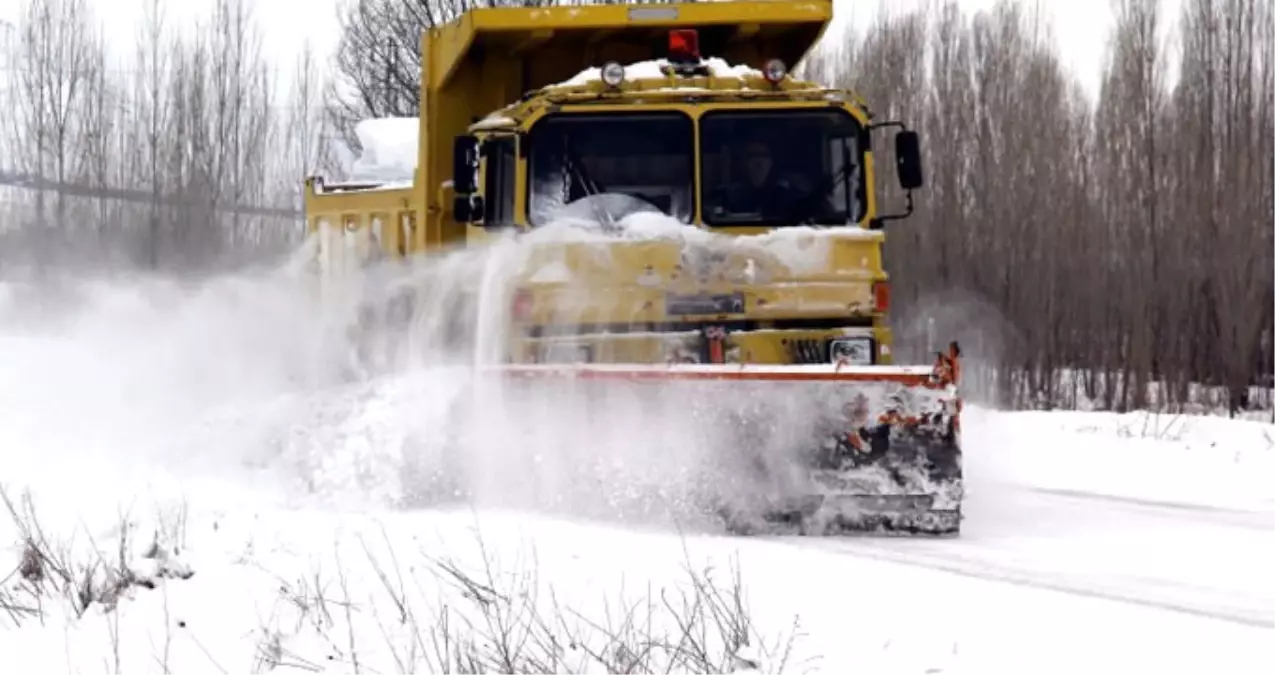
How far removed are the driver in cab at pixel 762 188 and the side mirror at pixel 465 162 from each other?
4.96ft

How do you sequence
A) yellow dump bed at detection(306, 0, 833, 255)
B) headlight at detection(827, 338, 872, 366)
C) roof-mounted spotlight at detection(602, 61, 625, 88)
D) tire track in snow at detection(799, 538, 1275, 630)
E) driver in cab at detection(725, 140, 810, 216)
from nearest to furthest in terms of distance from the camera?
tire track in snow at detection(799, 538, 1275, 630) < headlight at detection(827, 338, 872, 366) < driver in cab at detection(725, 140, 810, 216) < roof-mounted spotlight at detection(602, 61, 625, 88) < yellow dump bed at detection(306, 0, 833, 255)

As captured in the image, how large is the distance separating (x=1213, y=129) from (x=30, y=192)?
20.3 meters

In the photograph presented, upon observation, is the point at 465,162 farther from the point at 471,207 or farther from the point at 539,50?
the point at 539,50

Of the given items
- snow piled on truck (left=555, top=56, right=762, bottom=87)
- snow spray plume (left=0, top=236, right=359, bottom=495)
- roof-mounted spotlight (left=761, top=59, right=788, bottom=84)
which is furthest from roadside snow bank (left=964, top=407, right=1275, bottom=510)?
snow spray plume (left=0, top=236, right=359, bottom=495)

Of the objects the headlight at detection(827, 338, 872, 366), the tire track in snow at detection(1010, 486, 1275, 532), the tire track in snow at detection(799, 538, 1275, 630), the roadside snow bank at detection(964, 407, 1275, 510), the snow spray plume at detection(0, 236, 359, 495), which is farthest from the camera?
the roadside snow bank at detection(964, 407, 1275, 510)

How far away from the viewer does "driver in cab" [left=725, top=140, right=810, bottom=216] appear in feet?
25.8

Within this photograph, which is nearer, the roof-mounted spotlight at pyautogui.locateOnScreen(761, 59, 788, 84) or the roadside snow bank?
the roof-mounted spotlight at pyautogui.locateOnScreen(761, 59, 788, 84)

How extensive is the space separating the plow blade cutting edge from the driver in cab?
156 centimetres

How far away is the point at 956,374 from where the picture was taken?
21.7 ft

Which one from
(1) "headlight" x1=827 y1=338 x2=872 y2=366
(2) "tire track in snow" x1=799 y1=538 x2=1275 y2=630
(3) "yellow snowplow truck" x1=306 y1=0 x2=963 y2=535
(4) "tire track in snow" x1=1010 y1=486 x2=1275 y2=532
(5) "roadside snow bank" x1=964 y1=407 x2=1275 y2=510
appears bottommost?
(5) "roadside snow bank" x1=964 y1=407 x2=1275 y2=510

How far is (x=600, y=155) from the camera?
793cm

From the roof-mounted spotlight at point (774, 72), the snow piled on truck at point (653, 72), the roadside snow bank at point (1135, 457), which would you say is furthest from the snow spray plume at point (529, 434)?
the roadside snow bank at point (1135, 457)

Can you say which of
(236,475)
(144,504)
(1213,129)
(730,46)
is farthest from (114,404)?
(1213,129)

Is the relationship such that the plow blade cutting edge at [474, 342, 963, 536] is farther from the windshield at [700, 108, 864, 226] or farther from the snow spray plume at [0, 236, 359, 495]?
the snow spray plume at [0, 236, 359, 495]
